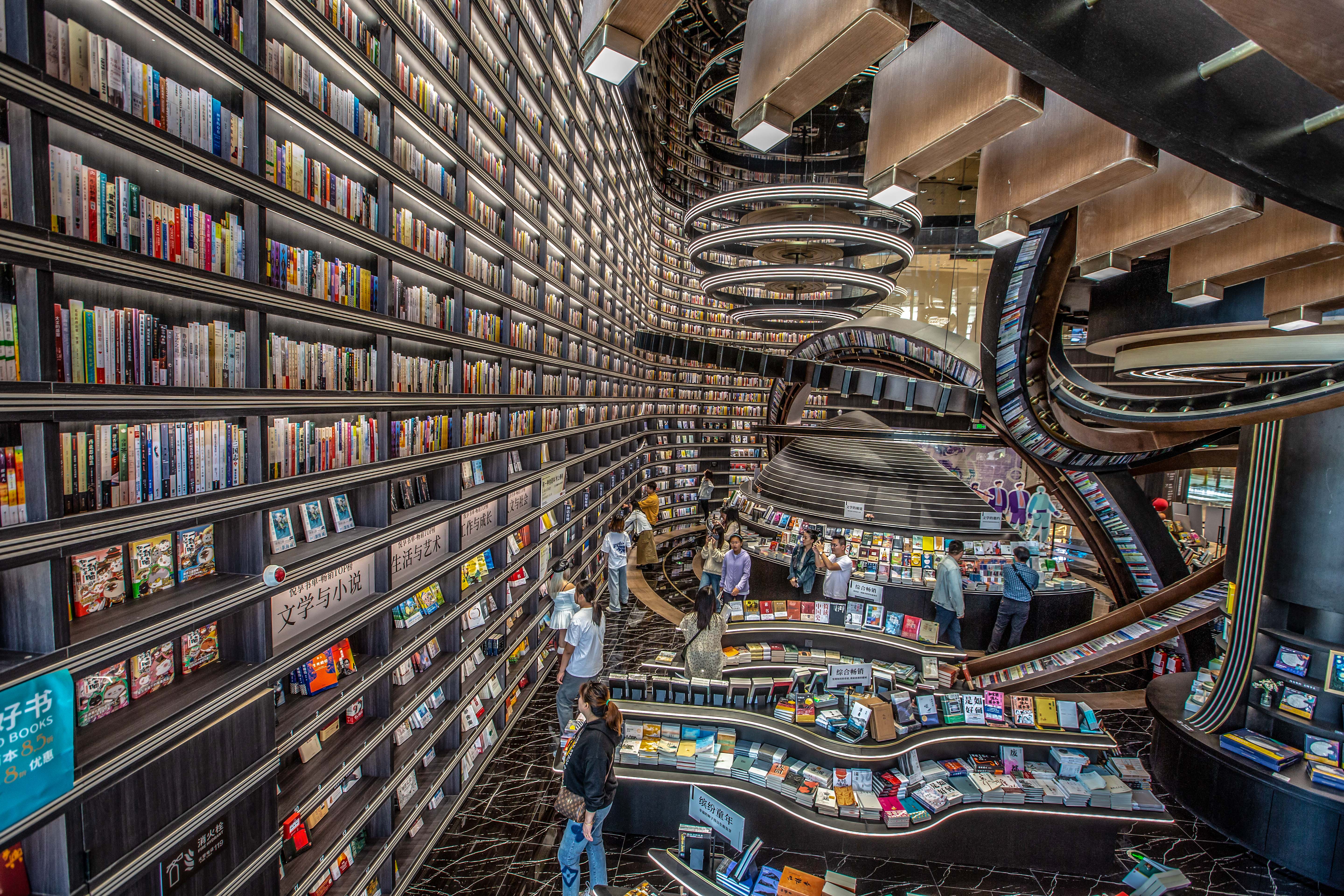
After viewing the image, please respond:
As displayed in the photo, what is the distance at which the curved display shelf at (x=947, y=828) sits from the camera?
3.95 m

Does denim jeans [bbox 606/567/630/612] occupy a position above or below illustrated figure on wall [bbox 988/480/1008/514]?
below

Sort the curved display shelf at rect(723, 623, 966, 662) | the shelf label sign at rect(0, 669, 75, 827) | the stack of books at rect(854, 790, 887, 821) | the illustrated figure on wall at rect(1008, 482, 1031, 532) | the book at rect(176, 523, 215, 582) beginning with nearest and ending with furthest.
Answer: the shelf label sign at rect(0, 669, 75, 827)
the book at rect(176, 523, 215, 582)
the stack of books at rect(854, 790, 887, 821)
the curved display shelf at rect(723, 623, 966, 662)
the illustrated figure on wall at rect(1008, 482, 1031, 532)

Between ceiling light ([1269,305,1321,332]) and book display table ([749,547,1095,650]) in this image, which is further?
book display table ([749,547,1095,650])

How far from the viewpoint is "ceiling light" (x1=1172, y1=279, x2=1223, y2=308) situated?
2104 millimetres

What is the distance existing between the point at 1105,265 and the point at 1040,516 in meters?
11.6

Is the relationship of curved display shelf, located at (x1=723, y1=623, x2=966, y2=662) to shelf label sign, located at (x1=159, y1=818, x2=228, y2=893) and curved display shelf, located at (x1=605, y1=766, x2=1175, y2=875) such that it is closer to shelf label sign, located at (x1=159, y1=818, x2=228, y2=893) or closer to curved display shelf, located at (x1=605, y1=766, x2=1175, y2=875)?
curved display shelf, located at (x1=605, y1=766, x2=1175, y2=875)

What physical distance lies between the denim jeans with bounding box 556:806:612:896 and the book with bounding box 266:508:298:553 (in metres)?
2.17

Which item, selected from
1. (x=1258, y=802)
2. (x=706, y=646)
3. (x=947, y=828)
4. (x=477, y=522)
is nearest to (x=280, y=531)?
(x=477, y=522)

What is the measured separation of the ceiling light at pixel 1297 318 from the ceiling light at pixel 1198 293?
2.31 feet

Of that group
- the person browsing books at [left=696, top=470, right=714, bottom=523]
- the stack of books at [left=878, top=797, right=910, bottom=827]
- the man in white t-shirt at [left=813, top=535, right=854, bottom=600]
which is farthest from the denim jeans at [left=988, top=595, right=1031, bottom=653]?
the person browsing books at [left=696, top=470, right=714, bottom=523]

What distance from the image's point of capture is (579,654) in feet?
15.9

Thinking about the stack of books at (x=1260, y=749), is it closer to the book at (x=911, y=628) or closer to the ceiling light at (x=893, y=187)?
the book at (x=911, y=628)

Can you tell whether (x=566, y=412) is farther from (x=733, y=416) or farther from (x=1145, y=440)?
(x=733, y=416)

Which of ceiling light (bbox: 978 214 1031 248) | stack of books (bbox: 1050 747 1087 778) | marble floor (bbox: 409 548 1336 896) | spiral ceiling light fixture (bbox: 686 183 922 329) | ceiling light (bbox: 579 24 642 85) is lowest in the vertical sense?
marble floor (bbox: 409 548 1336 896)
